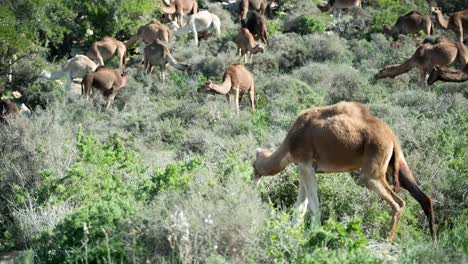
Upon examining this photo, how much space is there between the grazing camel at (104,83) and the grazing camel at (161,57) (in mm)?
2324

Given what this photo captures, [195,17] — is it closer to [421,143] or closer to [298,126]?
[421,143]

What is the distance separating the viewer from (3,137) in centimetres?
1488

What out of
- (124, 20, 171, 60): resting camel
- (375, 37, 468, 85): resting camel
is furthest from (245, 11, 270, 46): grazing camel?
(375, 37, 468, 85): resting camel

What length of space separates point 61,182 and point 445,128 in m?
6.93

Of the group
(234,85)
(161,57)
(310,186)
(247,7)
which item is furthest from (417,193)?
(247,7)

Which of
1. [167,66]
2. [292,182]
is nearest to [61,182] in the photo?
[292,182]

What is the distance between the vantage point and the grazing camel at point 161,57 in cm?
2528

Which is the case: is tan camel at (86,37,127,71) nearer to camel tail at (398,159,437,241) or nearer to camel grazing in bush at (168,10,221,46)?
camel grazing in bush at (168,10,221,46)

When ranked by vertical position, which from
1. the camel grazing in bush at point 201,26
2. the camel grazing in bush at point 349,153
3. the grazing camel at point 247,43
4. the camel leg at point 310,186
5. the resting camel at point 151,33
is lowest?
the camel grazing in bush at point 201,26

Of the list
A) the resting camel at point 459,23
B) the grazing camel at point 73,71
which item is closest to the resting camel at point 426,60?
the resting camel at point 459,23

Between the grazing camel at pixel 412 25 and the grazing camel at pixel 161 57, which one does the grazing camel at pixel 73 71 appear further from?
the grazing camel at pixel 412 25

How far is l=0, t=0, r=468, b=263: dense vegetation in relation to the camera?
785 cm

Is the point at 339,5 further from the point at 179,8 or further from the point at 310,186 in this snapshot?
the point at 310,186

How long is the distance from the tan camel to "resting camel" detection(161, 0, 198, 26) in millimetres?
6279
